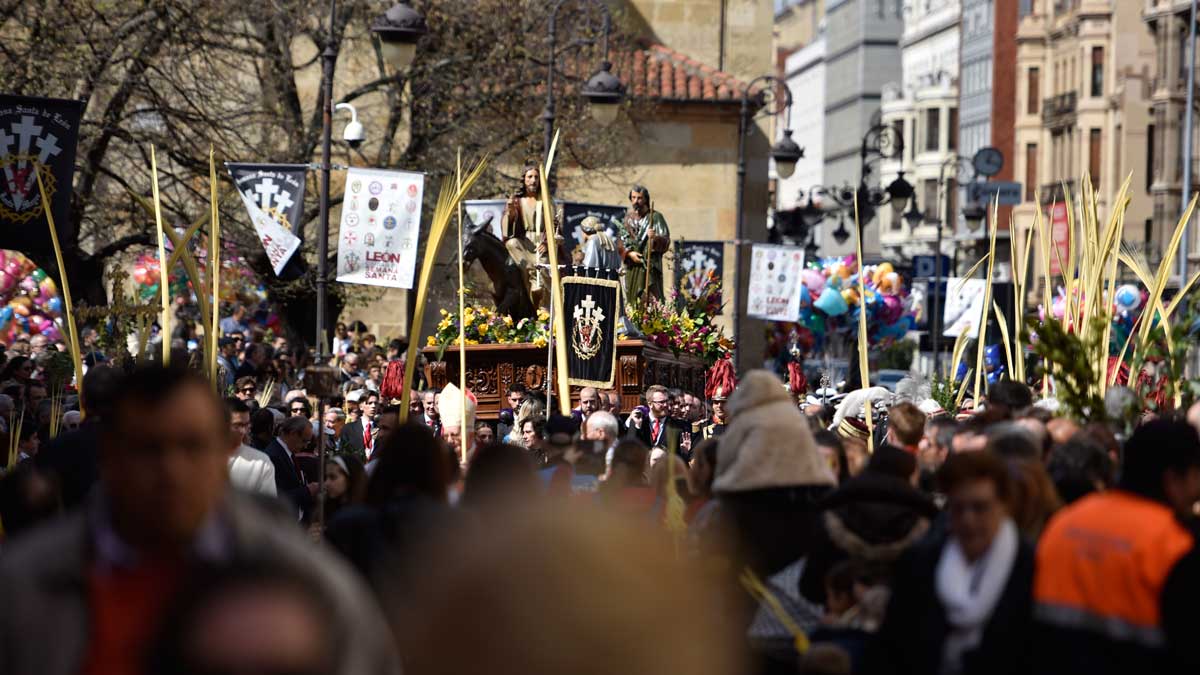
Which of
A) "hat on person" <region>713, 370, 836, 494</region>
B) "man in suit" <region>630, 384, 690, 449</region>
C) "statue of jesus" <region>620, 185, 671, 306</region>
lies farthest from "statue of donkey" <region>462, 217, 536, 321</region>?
"hat on person" <region>713, 370, 836, 494</region>

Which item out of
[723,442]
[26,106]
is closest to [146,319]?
[26,106]

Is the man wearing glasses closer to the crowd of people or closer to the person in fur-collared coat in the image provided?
the crowd of people

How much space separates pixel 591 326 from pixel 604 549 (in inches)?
500

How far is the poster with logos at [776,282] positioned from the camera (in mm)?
28156

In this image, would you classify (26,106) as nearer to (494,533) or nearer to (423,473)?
(423,473)

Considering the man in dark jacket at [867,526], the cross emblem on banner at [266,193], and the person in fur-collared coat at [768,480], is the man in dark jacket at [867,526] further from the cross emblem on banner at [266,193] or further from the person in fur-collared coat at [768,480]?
the cross emblem on banner at [266,193]

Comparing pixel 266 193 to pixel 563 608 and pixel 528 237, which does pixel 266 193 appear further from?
pixel 563 608

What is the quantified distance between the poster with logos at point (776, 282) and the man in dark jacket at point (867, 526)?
20714 mm

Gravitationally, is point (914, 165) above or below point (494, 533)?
above

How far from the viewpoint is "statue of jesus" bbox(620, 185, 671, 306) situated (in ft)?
70.0

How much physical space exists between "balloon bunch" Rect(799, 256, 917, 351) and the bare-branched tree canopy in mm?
3811

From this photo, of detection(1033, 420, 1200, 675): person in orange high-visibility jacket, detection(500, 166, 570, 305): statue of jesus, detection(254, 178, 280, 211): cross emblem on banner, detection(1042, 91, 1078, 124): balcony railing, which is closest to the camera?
detection(1033, 420, 1200, 675): person in orange high-visibility jacket

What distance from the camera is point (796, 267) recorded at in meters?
28.2

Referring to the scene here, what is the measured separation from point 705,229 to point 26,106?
1099 inches
